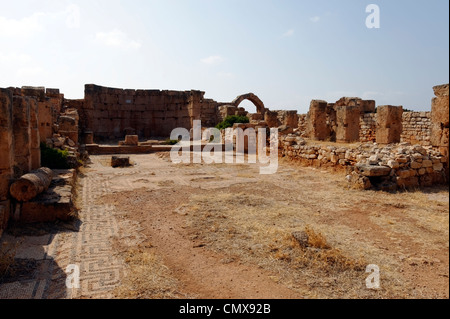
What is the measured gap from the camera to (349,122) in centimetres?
1559

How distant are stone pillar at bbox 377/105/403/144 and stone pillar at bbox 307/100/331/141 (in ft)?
9.55

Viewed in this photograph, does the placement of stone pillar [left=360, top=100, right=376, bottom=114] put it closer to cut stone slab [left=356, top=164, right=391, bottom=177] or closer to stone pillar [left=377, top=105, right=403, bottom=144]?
stone pillar [left=377, top=105, right=403, bottom=144]

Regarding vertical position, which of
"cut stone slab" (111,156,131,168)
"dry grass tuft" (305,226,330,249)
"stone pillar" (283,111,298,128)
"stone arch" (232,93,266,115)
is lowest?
"dry grass tuft" (305,226,330,249)

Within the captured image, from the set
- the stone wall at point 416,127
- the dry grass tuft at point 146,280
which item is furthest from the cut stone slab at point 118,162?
the stone wall at point 416,127

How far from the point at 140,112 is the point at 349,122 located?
14.9 m

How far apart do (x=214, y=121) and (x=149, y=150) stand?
27.7 ft

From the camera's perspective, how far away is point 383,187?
7.96 m

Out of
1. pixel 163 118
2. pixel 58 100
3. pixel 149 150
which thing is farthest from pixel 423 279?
pixel 163 118

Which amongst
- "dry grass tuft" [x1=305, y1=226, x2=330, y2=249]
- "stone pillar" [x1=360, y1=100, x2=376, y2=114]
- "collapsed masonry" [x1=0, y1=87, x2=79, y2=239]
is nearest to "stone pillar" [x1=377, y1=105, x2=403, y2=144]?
"stone pillar" [x1=360, y1=100, x2=376, y2=114]

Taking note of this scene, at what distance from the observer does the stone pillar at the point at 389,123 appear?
1370cm

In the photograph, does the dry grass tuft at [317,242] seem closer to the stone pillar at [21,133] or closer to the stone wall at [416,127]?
the stone pillar at [21,133]

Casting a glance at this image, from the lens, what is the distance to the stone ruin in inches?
258

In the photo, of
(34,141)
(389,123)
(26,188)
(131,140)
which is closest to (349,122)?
→ (389,123)

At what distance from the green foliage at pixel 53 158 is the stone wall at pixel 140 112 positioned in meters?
13.7
